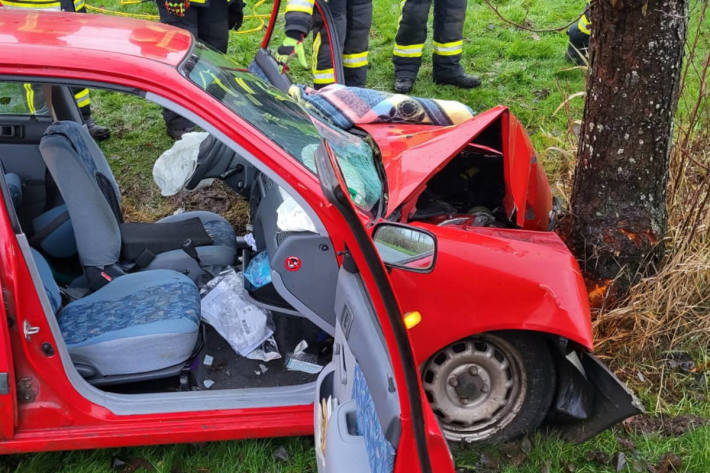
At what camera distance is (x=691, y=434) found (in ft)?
9.17

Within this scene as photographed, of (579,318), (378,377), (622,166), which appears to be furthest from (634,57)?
(378,377)

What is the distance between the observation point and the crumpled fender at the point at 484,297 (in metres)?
2.29

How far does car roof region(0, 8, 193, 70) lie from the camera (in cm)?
206

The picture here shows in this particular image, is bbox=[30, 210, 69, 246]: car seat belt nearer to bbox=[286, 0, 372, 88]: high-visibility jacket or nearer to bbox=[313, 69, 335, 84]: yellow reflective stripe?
bbox=[286, 0, 372, 88]: high-visibility jacket

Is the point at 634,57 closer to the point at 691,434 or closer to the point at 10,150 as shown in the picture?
the point at 691,434

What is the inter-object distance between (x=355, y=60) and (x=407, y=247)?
3.86 metres

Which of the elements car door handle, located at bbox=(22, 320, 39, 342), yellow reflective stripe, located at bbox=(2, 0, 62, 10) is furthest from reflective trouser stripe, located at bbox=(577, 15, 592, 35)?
car door handle, located at bbox=(22, 320, 39, 342)

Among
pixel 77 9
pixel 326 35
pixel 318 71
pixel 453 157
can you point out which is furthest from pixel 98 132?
pixel 453 157

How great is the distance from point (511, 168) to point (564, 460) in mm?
1170

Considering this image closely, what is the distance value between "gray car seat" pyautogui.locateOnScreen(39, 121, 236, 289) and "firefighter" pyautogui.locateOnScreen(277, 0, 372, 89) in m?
1.46

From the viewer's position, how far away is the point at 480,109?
5.76 meters

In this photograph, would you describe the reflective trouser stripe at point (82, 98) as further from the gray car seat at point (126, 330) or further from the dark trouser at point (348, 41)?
the gray car seat at point (126, 330)

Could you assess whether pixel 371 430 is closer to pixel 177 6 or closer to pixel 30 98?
pixel 30 98

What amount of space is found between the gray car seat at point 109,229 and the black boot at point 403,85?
121 inches
